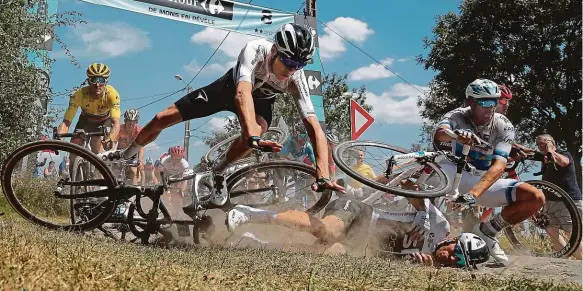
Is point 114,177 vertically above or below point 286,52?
below

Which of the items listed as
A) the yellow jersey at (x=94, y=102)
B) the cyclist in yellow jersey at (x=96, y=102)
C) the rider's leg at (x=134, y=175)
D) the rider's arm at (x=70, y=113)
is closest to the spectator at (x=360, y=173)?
the rider's leg at (x=134, y=175)

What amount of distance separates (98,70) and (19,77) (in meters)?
3.96

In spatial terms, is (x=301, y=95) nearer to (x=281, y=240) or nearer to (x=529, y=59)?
(x=281, y=240)

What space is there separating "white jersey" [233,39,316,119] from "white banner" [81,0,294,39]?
7.49m

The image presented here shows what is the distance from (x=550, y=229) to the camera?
7328 millimetres

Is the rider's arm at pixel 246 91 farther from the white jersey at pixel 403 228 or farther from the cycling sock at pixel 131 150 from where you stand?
the white jersey at pixel 403 228

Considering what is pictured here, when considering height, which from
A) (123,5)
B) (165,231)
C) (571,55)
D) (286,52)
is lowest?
(165,231)

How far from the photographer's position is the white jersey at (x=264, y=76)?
203 inches

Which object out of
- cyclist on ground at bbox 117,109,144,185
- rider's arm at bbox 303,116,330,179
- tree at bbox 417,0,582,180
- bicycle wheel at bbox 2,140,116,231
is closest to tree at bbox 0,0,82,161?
cyclist on ground at bbox 117,109,144,185

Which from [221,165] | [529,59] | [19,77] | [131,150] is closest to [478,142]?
[221,165]

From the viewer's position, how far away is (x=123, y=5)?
12.0m

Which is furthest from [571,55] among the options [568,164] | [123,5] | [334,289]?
[334,289]

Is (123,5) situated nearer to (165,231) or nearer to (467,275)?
(165,231)

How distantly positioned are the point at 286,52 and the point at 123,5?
7833mm
